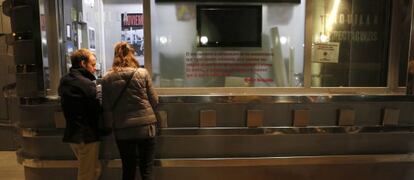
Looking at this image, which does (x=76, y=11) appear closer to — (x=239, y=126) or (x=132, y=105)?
(x=132, y=105)

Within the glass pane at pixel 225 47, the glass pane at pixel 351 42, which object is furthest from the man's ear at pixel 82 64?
the glass pane at pixel 351 42

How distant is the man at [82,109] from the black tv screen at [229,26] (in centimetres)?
130

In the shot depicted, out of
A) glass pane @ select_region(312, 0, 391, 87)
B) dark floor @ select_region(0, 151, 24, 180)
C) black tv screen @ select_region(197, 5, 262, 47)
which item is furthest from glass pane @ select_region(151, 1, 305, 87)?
dark floor @ select_region(0, 151, 24, 180)

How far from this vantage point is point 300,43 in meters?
3.59

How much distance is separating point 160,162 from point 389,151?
224 centimetres

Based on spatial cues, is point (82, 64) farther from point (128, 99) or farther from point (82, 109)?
point (128, 99)

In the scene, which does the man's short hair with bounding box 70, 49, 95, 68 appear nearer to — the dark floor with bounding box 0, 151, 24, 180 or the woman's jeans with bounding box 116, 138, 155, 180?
the woman's jeans with bounding box 116, 138, 155, 180

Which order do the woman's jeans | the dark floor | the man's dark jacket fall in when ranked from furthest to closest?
the dark floor < the woman's jeans < the man's dark jacket

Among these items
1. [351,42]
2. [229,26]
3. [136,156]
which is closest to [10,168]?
[136,156]

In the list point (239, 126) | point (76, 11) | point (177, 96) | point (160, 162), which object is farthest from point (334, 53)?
point (76, 11)

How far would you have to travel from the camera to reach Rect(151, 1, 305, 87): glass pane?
3551 mm

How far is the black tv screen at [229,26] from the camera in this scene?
11.8ft

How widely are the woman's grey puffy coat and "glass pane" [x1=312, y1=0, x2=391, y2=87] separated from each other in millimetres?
1825

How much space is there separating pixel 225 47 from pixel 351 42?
4.52 ft
